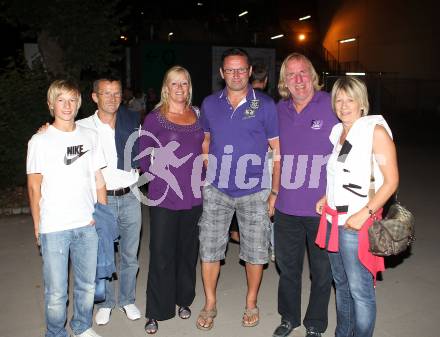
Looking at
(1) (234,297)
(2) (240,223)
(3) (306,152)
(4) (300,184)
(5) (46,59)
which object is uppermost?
(5) (46,59)

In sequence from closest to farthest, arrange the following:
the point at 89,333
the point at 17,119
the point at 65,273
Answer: the point at 65,273 < the point at 89,333 < the point at 17,119

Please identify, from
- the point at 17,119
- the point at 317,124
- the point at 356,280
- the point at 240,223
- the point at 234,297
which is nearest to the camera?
the point at 356,280

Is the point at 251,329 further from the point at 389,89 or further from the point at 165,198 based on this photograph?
the point at 389,89

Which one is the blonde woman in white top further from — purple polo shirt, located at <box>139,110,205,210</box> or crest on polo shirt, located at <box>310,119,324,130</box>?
purple polo shirt, located at <box>139,110,205,210</box>

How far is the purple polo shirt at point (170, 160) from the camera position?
3.86 metres

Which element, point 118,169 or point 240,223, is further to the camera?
point 240,223

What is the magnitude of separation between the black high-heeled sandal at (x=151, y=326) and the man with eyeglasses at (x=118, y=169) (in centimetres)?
21

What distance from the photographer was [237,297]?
479cm

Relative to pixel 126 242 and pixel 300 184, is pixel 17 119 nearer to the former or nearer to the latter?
pixel 126 242

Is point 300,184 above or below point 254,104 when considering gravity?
below

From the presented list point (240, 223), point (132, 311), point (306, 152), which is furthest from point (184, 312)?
point (306, 152)

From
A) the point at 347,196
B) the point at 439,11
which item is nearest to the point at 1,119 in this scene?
the point at 347,196

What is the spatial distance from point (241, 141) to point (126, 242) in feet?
4.57

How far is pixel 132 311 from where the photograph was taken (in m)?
4.28
